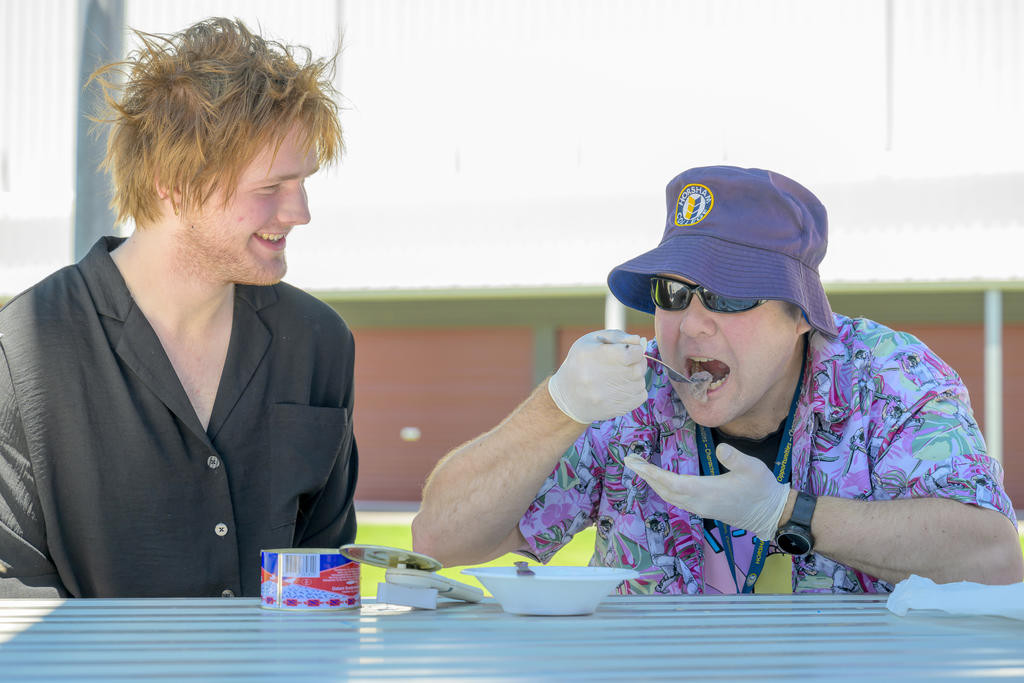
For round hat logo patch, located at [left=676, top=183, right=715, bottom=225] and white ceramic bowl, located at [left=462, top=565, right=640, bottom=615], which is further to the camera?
round hat logo patch, located at [left=676, top=183, right=715, bottom=225]

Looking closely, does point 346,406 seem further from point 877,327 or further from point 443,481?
point 877,327

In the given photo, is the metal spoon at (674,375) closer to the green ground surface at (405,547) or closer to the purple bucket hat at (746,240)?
the purple bucket hat at (746,240)

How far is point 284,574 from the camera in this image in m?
1.63

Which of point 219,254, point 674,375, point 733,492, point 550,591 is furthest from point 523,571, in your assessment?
point 219,254

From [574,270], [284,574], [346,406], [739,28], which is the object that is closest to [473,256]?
[574,270]

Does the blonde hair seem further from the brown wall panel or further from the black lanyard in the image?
the brown wall panel

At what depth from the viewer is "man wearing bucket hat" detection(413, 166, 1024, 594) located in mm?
2062

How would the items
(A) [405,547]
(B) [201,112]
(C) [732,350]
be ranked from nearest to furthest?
(C) [732,350]
(B) [201,112]
(A) [405,547]

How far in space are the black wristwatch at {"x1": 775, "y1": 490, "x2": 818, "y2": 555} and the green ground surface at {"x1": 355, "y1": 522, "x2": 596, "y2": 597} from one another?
2921mm

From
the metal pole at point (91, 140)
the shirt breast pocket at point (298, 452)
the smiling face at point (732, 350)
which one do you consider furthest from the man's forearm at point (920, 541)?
the metal pole at point (91, 140)

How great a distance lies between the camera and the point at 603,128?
14.0 m

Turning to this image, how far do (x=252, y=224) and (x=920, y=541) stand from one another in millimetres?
1512

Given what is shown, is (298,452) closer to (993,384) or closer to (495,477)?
(495,477)

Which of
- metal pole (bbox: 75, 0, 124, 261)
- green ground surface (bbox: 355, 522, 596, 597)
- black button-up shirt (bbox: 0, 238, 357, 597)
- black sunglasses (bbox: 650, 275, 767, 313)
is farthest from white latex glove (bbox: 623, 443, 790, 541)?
green ground surface (bbox: 355, 522, 596, 597)
